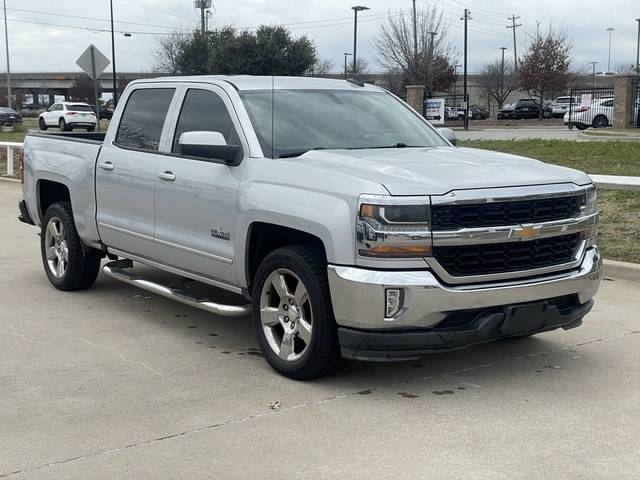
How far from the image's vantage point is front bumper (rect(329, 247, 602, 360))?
15.7 feet

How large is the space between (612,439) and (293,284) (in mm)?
2097

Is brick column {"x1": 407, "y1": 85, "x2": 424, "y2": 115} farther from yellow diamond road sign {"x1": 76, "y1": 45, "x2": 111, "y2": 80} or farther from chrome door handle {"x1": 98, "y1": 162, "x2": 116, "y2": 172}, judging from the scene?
chrome door handle {"x1": 98, "y1": 162, "x2": 116, "y2": 172}

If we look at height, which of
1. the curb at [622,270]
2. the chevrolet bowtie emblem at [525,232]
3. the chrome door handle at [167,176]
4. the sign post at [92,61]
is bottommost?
the curb at [622,270]

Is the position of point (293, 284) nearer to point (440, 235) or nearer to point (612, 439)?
point (440, 235)

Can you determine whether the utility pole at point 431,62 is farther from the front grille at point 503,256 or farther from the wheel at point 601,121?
the front grille at point 503,256

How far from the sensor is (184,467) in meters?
4.07

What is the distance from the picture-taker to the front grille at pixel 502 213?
15.8 feet

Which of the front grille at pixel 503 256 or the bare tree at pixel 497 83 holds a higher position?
the bare tree at pixel 497 83

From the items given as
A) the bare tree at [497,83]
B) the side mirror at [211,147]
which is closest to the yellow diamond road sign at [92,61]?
the side mirror at [211,147]

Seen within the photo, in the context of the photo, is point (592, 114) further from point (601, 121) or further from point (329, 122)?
point (329, 122)

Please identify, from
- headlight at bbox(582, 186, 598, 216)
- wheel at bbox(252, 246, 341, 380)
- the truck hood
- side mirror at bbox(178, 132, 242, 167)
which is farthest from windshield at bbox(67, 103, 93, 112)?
headlight at bbox(582, 186, 598, 216)

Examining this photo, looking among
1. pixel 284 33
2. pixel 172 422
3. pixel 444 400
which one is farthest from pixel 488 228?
pixel 284 33

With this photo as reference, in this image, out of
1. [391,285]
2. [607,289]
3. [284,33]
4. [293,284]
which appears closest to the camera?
[391,285]

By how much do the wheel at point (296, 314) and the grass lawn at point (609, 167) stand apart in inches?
188
